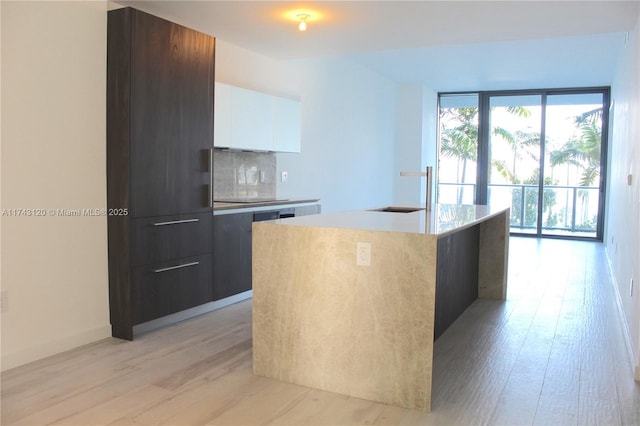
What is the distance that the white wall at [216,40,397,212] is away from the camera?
5.11 meters

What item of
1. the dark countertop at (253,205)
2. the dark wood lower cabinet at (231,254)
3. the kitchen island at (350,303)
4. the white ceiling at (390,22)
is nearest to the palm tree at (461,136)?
the white ceiling at (390,22)

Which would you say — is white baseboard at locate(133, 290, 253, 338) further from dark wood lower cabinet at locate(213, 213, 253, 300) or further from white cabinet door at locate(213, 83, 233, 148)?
white cabinet door at locate(213, 83, 233, 148)

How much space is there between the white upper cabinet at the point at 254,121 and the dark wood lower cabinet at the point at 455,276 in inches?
73.8

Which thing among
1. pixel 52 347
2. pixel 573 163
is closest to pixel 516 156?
pixel 573 163

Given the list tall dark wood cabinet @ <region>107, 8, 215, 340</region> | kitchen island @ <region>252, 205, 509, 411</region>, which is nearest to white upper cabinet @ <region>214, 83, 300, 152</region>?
tall dark wood cabinet @ <region>107, 8, 215, 340</region>

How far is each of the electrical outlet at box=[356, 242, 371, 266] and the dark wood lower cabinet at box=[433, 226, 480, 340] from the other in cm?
88

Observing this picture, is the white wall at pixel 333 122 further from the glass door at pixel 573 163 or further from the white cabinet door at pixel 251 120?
the glass door at pixel 573 163

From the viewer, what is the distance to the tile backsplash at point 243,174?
464cm

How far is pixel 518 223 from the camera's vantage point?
30.0 ft

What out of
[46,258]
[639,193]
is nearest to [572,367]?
[639,193]

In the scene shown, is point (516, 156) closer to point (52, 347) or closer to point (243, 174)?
point (243, 174)

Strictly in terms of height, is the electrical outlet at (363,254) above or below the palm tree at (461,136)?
below

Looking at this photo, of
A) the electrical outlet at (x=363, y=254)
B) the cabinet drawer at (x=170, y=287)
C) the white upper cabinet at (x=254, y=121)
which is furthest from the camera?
the white upper cabinet at (x=254, y=121)

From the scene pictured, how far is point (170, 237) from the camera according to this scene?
3.61 m
